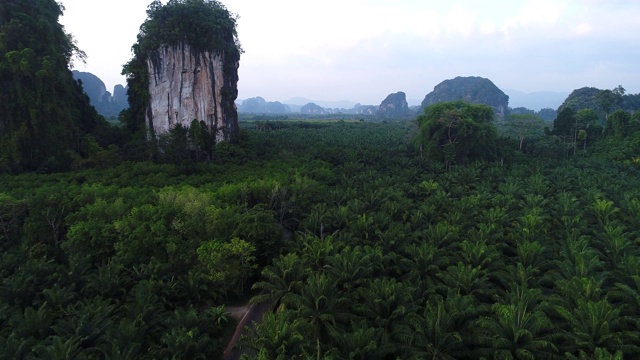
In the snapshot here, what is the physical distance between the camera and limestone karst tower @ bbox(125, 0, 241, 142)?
42.1m

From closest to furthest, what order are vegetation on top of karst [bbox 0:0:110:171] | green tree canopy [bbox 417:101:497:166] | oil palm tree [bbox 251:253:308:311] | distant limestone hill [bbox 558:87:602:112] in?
oil palm tree [bbox 251:253:308:311], vegetation on top of karst [bbox 0:0:110:171], green tree canopy [bbox 417:101:497:166], distant limestone hill [bbox 558:87:602:112]

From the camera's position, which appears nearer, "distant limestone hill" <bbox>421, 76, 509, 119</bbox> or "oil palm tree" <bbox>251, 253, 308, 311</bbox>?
"oil palm tree" <bbox>251, 253, 308, 311</bbox>

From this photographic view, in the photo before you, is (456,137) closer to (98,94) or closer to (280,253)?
(280,253)

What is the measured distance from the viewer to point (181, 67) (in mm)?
42312

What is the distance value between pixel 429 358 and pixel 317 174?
23.9 metres

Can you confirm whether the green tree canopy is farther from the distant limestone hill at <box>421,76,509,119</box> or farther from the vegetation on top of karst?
the distant limestone hill at <box>421,76,509,119</box>

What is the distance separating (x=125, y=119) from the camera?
46.5 meters

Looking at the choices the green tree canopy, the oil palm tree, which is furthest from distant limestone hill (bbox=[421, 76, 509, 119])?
the oil palm tree

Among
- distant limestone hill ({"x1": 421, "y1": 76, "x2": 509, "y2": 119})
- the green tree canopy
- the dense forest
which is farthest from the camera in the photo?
distant limestone hill ({"x1": 421, "y1": 76, "x2": 509, "y2": 119})

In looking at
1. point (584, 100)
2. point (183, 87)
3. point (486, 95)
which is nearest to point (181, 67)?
point (183, 87)

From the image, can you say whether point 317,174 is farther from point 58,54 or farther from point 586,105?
point 586,105

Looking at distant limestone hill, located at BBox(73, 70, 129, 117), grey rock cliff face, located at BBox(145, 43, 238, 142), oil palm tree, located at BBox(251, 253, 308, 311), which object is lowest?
oil palm tree, located at BBox(251, 253, 308, 311)

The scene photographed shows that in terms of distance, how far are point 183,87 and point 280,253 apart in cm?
2838

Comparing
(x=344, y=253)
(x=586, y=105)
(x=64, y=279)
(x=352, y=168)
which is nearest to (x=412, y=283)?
(x=344, y=253)
